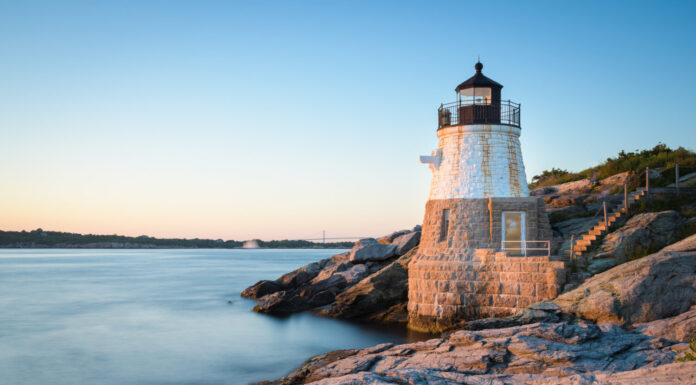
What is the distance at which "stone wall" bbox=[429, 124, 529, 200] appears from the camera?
55.2 feet

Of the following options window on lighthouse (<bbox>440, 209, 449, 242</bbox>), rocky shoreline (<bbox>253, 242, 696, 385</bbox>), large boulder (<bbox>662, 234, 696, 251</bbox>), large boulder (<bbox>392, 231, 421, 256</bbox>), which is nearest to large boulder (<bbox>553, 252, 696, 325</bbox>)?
rocky shoreline (<bbox>253, 242, 696, 385</bbox>)

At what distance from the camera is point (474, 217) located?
16.7m

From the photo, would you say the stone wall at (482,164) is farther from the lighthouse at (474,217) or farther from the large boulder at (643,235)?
the large boulder at (643,235)

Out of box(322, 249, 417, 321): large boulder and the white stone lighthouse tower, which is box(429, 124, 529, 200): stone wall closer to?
the white stone lighthouse tower

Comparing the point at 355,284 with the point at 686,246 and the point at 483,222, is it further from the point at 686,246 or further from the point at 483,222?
the point at 686,246

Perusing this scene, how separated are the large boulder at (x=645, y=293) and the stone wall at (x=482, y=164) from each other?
15.7 feet

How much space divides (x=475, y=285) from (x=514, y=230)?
9.81 ft

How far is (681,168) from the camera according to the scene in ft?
65.2

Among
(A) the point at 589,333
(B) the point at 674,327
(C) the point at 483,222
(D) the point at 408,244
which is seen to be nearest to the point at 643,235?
(C) the point at 483,222

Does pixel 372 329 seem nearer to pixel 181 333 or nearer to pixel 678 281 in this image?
pixel 181 333

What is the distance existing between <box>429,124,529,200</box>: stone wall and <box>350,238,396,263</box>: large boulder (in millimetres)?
6984

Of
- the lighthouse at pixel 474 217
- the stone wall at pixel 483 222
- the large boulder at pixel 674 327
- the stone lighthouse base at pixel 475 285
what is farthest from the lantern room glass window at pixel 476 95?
the large boulder at pixel 674 327

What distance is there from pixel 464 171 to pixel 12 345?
641 inches

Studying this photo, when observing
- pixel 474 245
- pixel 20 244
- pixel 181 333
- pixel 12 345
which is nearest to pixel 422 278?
pixel 474 245
